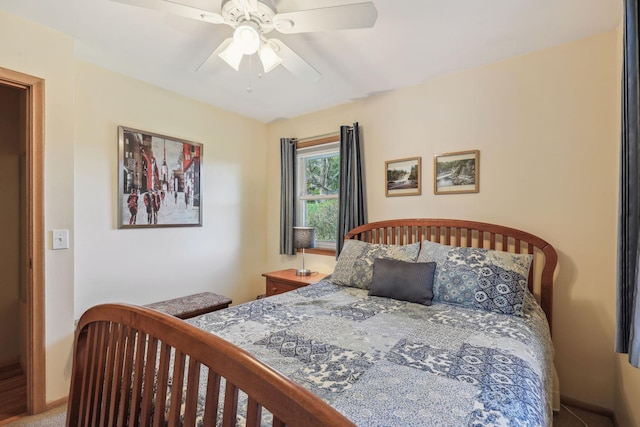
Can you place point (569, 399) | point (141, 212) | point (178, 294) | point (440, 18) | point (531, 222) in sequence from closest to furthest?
point (440, 18), point (569, 399), point (531, 222), point (141, 212), point (178, 294)

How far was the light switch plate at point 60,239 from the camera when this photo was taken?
1.94 meters

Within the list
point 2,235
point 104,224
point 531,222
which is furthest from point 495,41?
point 2,235

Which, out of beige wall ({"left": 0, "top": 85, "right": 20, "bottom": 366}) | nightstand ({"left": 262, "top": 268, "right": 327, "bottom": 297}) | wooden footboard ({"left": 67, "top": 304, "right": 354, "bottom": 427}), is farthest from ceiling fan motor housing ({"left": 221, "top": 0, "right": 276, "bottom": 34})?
beige wall ({"left": 0, "top": 85, "right": 20, "bottom": 366})

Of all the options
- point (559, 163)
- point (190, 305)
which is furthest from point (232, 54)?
point (559, 163)

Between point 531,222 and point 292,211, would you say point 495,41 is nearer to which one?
point 531,222

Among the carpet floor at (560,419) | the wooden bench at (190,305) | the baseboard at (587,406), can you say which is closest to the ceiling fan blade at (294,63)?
the wooden bench at (190,305)

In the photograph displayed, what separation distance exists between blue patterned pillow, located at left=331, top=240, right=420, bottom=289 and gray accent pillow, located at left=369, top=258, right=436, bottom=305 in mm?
139

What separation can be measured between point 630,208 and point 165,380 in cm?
174

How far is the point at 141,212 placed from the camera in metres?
2.61

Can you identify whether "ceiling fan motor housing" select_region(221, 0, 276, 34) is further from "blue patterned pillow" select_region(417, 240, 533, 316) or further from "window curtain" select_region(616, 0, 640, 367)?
"blue patterned pillow" select_region(417, 240, 533, 316)

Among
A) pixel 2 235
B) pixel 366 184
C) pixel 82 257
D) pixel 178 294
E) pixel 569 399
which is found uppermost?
pixel 366 184

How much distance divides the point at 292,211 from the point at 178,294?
151 centimetres

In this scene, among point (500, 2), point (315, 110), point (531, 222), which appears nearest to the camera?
point (500, 2)

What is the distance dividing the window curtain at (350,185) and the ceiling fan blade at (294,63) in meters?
1.00
